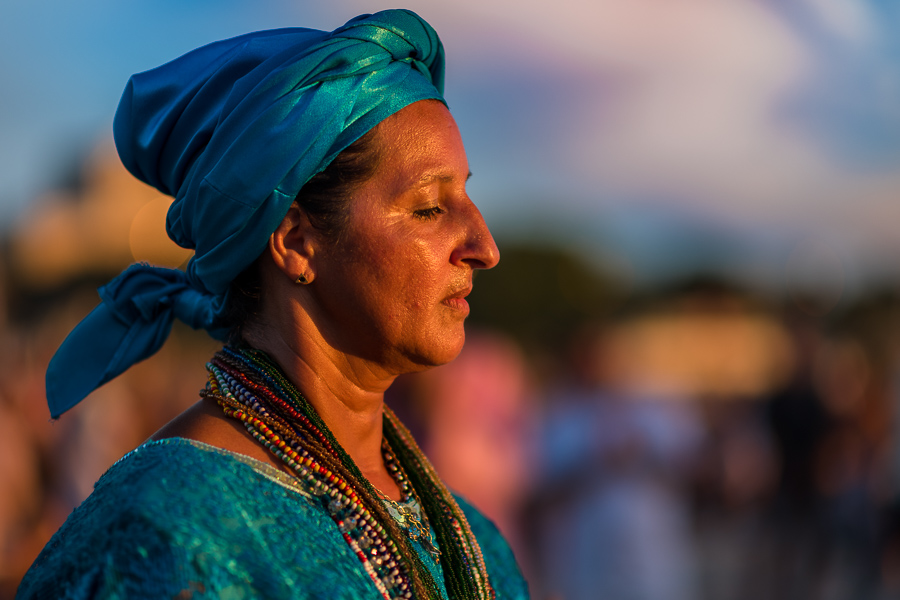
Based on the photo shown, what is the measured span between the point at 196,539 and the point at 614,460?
4.44 meters

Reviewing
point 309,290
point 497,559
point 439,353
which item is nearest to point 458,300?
point 439,353

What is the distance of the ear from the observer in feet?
6.42

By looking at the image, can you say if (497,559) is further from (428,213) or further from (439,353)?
(428,213)

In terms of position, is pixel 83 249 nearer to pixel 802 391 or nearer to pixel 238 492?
pixel 802 391

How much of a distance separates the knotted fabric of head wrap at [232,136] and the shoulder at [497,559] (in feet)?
2.98

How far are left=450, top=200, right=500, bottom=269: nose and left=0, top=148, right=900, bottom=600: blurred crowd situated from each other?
1.02 metres

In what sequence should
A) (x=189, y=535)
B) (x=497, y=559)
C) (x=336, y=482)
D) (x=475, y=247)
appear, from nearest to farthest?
(x=189, y=535) → (x=336, y=482) → (x=475, y=247) → (x=497, y=559)

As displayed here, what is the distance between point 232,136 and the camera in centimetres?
188

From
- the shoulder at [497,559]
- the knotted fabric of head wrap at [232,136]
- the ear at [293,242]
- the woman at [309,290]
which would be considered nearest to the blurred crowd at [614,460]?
the shoulder at [497,559]

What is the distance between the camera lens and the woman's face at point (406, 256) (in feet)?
6.29

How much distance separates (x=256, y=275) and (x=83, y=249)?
26.0 m

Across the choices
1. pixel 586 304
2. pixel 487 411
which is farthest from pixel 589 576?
pixel 586 304

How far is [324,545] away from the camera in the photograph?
1.74 metres

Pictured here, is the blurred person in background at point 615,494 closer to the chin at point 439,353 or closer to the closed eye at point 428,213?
the chin at point 439,353
